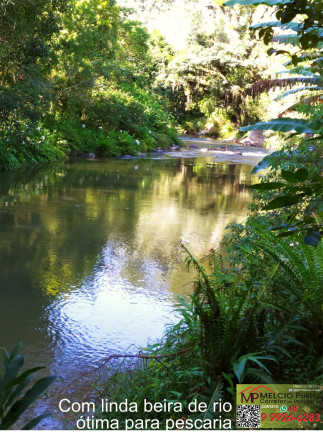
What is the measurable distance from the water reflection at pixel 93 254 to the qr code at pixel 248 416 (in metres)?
1.76

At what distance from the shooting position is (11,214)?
365 inches

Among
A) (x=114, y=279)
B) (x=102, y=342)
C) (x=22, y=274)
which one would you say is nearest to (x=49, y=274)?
(x=22, y=274)

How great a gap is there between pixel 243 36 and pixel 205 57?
354 cm

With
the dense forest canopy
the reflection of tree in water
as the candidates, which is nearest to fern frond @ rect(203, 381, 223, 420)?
the reflection of tree in water

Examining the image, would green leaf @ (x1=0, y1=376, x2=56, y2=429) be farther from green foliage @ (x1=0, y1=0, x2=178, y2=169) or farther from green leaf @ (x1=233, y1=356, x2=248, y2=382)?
green foliage @ (x1=0, y1=0, x2=178, y2=169)

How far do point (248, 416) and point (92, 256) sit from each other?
479 centimetres

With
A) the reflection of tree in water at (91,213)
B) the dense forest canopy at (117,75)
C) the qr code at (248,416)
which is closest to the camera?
the qr code at (248,416)

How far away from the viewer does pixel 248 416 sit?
8.43 feet

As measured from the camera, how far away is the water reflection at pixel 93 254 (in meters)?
4.74

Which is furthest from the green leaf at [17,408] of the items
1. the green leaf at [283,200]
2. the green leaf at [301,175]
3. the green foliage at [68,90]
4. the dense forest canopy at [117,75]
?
the green foliage at [68,90]

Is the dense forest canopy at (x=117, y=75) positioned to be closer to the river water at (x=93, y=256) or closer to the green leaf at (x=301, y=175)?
the river water at (x=93, y=256)

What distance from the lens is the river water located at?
4652mm

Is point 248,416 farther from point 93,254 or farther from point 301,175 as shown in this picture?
point 93,254

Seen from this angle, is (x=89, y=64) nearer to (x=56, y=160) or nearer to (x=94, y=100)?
(x=94, y=100)
